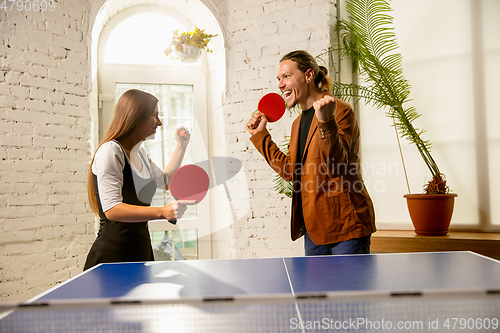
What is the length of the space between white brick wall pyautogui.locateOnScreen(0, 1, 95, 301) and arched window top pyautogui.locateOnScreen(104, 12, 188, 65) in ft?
1.83

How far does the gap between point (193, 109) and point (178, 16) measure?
1045mm

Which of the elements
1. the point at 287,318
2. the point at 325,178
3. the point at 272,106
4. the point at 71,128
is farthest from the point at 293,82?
the point at 71,128

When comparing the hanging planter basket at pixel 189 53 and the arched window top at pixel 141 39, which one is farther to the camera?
the arched window top at pixel 141 39

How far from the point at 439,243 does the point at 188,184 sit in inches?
81.6

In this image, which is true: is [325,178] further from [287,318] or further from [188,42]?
[188,42]

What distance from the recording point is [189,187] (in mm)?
1681

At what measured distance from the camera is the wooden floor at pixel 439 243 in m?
2.67

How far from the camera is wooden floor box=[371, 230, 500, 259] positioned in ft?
8.76

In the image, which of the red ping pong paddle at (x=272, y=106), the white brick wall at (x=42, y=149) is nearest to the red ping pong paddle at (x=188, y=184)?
the red ping pong paddle at (x=272, y=106)

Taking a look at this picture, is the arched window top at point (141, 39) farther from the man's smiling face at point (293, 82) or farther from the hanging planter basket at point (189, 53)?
the man's smiling face at point (293, 82)

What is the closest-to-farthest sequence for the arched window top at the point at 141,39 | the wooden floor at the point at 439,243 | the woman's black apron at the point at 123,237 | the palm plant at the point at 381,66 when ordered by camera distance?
the woman's black apron at the point at 123,237
the wooden floor at the point at 439,243
the palm plant at the point at 381,66
the arched window top at the point at 141,39

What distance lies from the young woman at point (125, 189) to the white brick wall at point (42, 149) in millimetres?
1585

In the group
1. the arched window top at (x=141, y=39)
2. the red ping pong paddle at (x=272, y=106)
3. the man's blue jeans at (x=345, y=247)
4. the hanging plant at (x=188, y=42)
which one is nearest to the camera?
the man's blue jeans at (x=345, y=247)

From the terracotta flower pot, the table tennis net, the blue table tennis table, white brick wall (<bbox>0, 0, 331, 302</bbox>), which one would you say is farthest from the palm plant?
the table tennis net
